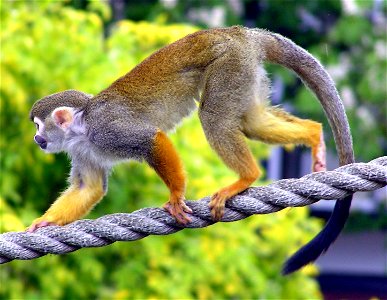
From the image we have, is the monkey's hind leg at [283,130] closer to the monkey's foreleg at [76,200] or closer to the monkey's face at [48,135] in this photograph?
the monkey's foreleg at [76,200]

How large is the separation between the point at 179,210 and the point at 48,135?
38.9 inches

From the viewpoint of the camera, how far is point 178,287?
577 centimetres

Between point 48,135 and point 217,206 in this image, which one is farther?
point 48,135

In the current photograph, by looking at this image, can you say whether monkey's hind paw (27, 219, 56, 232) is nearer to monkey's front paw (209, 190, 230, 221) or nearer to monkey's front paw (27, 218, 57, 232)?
monkey's front paw (27, 218, 57, 232)

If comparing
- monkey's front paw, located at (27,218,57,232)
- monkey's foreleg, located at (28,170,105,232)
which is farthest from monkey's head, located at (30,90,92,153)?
monkey's front paw, located at (27,218,57,232)

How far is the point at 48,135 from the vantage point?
441cm

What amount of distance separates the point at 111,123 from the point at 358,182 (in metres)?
1.33

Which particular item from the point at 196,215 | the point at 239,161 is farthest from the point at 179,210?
the point at 239,161

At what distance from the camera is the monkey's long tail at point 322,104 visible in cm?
384

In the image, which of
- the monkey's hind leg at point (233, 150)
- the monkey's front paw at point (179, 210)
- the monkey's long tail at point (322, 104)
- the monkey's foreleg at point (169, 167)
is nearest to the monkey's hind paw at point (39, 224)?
the monkey's foreleg at point (169, 167)

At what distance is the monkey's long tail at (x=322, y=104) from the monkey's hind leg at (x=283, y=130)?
7.0 inches

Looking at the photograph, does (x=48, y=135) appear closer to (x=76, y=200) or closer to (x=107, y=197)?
(x=76, y=200)

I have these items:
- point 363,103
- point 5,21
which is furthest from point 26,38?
point 363,103

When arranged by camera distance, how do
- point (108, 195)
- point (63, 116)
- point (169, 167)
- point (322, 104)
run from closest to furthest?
point (169, 167) → point (322, 104) → point (63, 116) → point (108, 195)
